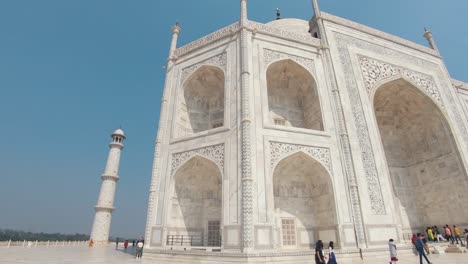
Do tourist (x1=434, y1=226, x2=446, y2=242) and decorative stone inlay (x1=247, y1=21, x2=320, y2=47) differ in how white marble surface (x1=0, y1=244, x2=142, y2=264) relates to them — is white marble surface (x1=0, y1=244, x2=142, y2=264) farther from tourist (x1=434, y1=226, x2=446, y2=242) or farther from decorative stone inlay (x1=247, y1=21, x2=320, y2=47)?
tourist (x1=434, y1=226, x2=446, y2=242)

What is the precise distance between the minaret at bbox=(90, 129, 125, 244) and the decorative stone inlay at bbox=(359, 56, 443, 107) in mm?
20346

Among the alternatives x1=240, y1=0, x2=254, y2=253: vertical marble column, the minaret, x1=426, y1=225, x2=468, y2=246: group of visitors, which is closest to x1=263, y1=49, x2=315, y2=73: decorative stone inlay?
x1=240, y1=0, x2=254, y2=253: vertical marble column

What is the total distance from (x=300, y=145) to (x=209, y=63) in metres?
5.81

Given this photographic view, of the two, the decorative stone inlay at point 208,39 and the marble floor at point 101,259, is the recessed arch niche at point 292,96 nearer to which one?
the decorative stone inlay at point 208,39

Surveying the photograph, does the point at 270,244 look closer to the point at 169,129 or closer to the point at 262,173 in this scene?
the point at 262,173

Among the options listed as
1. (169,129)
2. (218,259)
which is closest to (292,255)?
(218,259)

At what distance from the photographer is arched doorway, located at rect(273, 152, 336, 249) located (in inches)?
406

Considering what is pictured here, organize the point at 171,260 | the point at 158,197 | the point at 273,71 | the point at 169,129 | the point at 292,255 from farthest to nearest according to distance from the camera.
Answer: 1. the point at 273,71
2. the point at 169,129
3. the point at 158,197
4. the point at 171,260
5. the point at 292,255

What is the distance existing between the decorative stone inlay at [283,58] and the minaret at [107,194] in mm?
17143

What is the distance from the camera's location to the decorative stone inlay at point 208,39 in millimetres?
12361

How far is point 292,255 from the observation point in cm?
833

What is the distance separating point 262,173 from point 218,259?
318 cm

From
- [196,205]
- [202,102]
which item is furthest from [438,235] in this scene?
[202,102]

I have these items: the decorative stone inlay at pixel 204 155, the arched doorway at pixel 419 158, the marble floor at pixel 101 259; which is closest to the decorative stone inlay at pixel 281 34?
the arched doorway at pixel 419 158
